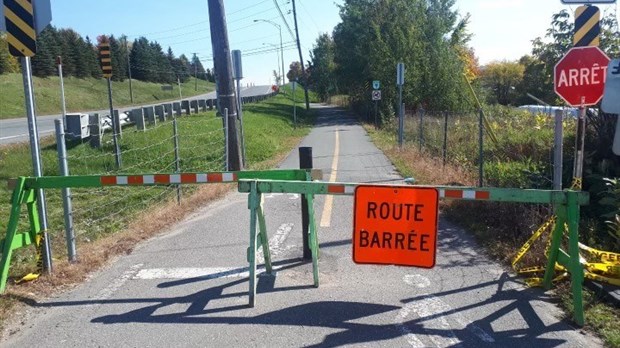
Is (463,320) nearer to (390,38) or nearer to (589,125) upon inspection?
(589,125)

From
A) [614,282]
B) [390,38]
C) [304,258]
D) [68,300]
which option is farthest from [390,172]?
[390,38]

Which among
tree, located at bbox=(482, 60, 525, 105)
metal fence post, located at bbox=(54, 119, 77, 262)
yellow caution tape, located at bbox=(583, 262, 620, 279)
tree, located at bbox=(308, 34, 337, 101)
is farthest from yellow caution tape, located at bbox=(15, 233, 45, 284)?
tree, located at bbox=(308, 34, 337, 101)

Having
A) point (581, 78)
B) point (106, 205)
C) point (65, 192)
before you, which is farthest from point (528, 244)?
point (106, 205)

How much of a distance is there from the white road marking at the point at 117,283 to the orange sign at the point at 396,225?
2.41 m

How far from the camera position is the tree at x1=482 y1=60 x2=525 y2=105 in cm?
5788

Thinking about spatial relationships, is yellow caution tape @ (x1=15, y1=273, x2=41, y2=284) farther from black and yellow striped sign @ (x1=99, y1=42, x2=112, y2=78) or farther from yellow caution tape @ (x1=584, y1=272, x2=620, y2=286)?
black and yellow striped sign @ (x1=99, y1=42, x2=112, y2=78)

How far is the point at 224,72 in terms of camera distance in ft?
40.8

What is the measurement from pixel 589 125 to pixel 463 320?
17.1ft

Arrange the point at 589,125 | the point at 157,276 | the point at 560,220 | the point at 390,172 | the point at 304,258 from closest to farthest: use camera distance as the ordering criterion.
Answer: the point at 560,220 < the point at 157,276 < the point at 304,258 < the point at 589,125 < the point at 390,172

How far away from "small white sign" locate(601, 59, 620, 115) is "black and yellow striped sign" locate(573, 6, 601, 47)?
1.57 metres

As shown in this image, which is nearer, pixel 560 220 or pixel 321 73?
pixel 560 220

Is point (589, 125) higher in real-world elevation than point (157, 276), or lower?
higher

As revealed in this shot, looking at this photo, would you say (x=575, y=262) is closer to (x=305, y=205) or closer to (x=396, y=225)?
(x=396, y=225)

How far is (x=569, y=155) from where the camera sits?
8523 millimetres
